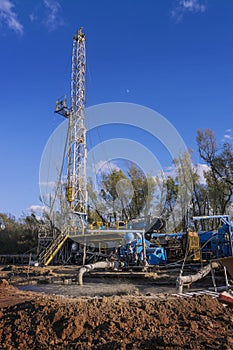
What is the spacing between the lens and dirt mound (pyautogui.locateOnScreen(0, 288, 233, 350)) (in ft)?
14.9

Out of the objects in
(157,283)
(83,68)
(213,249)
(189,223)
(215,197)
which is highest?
(83,68)

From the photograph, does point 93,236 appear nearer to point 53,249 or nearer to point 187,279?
point 53,249

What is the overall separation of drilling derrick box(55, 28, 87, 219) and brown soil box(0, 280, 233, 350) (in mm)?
24049

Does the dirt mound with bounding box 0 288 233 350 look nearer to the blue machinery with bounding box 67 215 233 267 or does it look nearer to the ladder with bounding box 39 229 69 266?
the blue machinery with bounding box 67 215 233 267

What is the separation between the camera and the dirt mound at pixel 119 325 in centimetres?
454

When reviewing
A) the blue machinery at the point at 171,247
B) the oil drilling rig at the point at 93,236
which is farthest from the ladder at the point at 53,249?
the blue machinery at the point at 171,247

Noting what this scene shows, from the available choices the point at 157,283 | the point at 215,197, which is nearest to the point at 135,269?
the point at 157,283

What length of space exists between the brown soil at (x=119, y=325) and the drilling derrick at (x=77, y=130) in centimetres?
2405

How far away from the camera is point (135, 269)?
1667 centimetres

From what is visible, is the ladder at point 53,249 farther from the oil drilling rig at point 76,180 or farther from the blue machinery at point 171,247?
the blue machinery at point 171,247

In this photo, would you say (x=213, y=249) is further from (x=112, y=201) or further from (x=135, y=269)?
Result: (x=112, y=201)

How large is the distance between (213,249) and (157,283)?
5.31 m

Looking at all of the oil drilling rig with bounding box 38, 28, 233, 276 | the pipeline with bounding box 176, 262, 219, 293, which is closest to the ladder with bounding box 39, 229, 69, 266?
the oil drilling rig with bounding box 38, 28, 233, 276

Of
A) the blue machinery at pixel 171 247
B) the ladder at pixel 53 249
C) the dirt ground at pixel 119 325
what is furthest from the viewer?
the ladder at pixel 53 249
